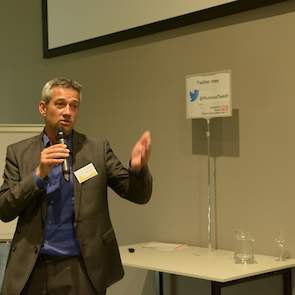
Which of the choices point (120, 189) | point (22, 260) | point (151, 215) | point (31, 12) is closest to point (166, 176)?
point (151, 215)

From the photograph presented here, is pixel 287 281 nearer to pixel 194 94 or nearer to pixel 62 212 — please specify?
pixel 194 94

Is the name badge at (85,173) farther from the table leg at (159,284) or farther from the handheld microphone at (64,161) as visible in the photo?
the table leg at (159,284)

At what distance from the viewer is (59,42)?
4.72 m

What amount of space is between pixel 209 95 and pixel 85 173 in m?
1.39

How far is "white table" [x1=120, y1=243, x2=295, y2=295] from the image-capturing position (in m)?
2.74

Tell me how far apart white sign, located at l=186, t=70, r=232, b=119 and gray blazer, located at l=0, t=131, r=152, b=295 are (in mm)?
1201

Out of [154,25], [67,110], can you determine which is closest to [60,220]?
[67,110]

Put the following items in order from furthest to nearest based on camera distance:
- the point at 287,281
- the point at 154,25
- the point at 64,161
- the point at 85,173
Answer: the point at 154,25
the point at 287,281
the point at 85,173
the point at 64,161

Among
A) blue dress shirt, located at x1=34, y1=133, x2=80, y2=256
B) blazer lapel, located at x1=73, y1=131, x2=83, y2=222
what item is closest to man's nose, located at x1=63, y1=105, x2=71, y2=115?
blazer lapel, located at x1=73, y1=131, x2=83, y2=222

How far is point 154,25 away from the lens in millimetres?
3883

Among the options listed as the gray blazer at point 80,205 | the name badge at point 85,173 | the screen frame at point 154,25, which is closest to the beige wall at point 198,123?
the screen frame at point 154,25

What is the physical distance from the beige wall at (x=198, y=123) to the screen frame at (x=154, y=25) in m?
0.05

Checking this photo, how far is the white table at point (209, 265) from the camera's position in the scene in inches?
108

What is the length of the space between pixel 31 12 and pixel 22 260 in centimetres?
340
